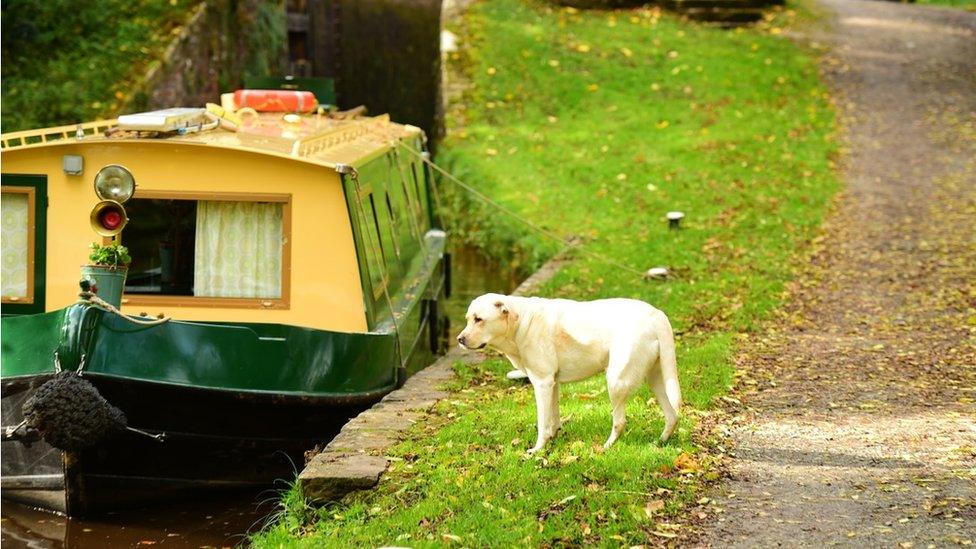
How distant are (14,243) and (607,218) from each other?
942cm

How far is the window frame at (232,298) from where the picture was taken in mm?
9320

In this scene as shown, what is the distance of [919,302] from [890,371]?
112 inches

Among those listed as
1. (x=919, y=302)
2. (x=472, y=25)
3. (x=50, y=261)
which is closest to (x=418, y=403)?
(x=50, y=261)

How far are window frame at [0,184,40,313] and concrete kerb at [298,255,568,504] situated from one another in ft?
8.96

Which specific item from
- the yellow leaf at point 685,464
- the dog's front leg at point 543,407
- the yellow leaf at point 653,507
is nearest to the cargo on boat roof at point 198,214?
the dog's front leg at point 543,407

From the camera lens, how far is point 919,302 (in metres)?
12.3

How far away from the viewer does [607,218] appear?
1731cm

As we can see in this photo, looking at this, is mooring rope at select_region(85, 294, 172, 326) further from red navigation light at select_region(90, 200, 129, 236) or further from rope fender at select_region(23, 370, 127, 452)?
red navigation light at select_region(90, 200, 129, 236)

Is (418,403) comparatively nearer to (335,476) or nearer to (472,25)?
(335,476)

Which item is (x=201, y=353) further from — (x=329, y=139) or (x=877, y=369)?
(x=877, y=369)

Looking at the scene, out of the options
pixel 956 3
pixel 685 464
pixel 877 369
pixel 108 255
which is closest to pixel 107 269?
pixel 108 255

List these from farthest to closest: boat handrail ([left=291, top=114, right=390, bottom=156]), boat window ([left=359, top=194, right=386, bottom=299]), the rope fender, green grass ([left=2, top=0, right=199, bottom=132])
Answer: green grass ([left=2, top=0, right=199, bottom=132]), boat window ([left=359, top=194, right=386, bottom=299]), boat handrail ([left=291, top=114, right=390, bottom=156]), the rope fender

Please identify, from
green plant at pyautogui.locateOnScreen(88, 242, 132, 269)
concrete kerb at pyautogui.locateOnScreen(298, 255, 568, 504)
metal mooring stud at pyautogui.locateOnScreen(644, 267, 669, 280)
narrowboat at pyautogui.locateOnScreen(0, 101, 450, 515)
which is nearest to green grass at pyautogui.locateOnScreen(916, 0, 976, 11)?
metal mooring stud at pyautogui.locateOnScreen(644, 267, 669, 280)

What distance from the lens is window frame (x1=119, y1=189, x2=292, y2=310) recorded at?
9.32 meters
